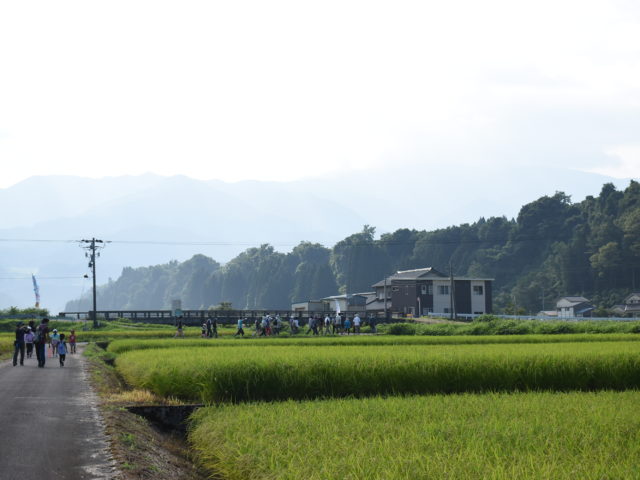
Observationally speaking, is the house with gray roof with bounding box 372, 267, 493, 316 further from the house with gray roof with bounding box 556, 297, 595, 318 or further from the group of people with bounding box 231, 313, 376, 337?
the group of people with bounding box 231, 313, 376, 337

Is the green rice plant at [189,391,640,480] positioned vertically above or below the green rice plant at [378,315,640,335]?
above

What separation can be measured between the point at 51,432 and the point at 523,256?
124 metres

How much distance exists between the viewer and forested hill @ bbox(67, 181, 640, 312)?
10594cm

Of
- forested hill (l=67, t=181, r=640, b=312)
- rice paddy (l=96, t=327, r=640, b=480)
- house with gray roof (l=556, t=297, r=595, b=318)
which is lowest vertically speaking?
house with gray roof (l=556, t=297, r=595, b=318)

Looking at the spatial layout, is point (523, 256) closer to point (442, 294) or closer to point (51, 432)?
point (442, 294)

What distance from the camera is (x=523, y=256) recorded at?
129 m

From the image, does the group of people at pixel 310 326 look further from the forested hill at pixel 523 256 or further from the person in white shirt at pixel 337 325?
the forested hill at pixel 523 256

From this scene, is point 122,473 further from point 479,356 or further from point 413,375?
point 479,356

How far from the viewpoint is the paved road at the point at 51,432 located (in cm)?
984

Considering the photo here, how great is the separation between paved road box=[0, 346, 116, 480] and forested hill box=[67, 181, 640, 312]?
288 ft

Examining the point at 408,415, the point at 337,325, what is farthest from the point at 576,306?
the point at 408,415

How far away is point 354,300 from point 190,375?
9192cm

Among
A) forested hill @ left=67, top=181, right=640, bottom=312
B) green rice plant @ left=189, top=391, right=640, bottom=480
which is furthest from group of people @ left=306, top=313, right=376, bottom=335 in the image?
forested hill @ left=67, top=181, right=640, bottom=312

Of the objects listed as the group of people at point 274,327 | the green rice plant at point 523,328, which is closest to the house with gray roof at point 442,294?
the group of people at point 274,327
